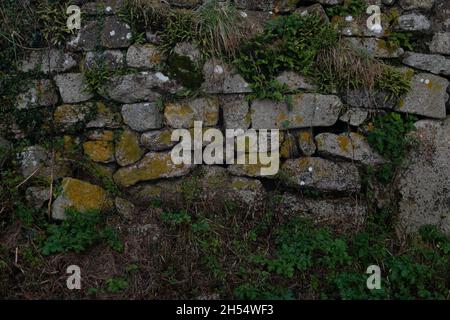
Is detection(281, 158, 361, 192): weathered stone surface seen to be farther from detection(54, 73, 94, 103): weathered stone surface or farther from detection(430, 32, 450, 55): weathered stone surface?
detection(54, 73, 94, 103): weathered stone surface

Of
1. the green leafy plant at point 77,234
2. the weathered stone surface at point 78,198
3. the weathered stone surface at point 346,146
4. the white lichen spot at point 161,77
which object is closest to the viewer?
the green leafy plant at point 77,234

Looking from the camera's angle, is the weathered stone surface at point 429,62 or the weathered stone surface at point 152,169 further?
the weathered stone surface at point 429,62

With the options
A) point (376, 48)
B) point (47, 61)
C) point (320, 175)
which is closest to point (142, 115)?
point (47, 61)

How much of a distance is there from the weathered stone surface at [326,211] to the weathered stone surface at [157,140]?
1.17m

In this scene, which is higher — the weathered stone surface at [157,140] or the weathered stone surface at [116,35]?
the weathered stone surface at [116,35]

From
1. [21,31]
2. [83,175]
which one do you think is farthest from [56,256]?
[21,31]

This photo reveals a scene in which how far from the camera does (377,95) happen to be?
14.8 feet

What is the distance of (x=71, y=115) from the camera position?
4441 millimetres

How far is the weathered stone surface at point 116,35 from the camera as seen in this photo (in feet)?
14.5

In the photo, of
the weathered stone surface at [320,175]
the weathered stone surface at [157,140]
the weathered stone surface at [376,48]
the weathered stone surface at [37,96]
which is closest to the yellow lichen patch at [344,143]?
the weathered stone surface at [320,175]

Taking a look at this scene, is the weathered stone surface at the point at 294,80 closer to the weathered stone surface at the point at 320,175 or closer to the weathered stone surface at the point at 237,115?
the weathered stone surface at the point at 237,115

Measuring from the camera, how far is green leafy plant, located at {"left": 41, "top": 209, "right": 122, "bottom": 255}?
399 centimetres

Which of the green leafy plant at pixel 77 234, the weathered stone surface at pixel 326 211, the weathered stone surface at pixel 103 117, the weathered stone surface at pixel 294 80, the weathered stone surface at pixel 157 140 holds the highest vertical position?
the weathered stone surface at pixel 294 80
